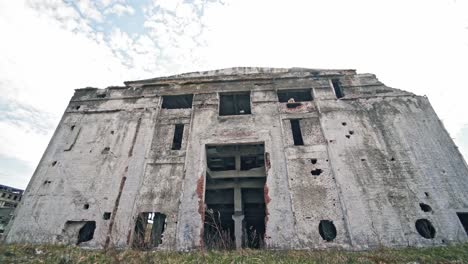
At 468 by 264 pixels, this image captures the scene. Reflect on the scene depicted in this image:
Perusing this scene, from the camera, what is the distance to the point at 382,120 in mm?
11297

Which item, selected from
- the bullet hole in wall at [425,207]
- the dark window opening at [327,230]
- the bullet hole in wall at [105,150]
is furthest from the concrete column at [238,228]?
the bullet hole in wall at [425,207]

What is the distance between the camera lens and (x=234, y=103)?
44.4ft

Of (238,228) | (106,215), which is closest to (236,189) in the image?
(238,228)

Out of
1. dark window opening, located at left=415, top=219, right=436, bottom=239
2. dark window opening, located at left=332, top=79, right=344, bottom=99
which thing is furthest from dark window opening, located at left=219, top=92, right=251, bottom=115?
dark window opening, located at left=415, top=219, right=436, bottom=239

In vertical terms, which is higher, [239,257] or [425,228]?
[425,228]

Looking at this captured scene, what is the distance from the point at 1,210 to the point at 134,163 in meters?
10.4

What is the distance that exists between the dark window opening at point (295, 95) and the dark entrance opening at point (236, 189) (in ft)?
10.4

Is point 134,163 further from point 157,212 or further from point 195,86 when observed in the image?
point 195,86

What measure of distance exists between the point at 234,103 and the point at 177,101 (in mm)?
3083

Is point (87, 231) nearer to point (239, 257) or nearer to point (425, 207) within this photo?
point (239, 257)

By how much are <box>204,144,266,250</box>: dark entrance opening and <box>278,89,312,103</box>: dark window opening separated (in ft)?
10.4

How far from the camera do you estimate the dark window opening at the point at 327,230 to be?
29.3 feet

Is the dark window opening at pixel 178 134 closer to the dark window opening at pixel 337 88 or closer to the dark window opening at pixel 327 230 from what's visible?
the dark window opening at pixel 327 230

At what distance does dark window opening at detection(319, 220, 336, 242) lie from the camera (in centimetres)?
893
